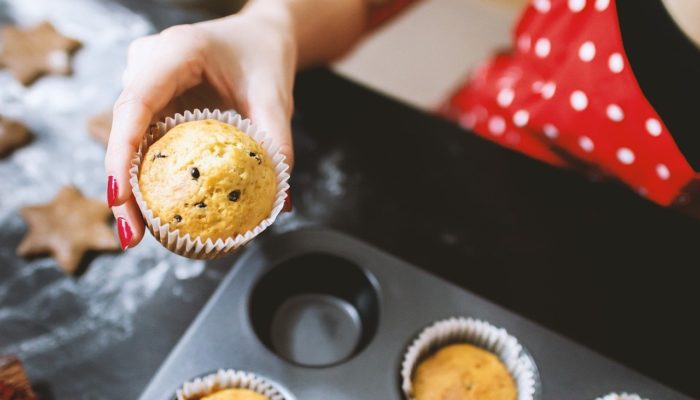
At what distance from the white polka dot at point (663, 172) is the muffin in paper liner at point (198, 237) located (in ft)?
2.49

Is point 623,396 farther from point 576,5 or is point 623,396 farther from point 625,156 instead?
point 576,5

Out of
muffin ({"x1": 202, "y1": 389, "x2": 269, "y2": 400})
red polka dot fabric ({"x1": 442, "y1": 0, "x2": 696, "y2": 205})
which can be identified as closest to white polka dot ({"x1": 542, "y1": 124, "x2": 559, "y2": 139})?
red polka dot fabric ({"x1": 442, "y1": 0, "x2": 696, "y2": 205})

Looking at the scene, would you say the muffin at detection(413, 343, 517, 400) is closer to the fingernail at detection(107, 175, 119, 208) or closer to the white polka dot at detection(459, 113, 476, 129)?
the fingernail at detection(107, 175, 119, 208)

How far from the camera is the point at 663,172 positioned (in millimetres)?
1249

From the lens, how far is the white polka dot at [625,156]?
1304 mm

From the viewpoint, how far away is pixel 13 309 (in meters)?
1.12

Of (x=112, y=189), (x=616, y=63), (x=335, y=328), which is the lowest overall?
(x=335, y=328)

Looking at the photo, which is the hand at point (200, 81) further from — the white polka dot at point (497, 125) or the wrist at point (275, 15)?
the white polka dot at point (497, 125)

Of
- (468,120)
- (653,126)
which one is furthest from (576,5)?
(468,120)

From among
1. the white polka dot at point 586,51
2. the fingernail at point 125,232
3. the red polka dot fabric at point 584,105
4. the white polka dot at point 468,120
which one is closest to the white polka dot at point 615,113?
the red polka dot fabric at point 584,105

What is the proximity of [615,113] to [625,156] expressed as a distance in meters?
0.10

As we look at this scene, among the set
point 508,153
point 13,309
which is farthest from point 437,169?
point 13,309

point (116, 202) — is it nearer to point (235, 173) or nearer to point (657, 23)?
point (235, 173)

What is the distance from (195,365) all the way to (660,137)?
3.16 feet
